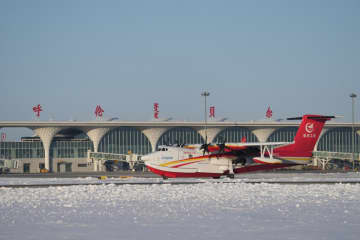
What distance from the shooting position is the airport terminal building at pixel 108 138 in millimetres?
116438

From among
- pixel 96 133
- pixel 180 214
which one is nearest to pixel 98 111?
pixel 96 133

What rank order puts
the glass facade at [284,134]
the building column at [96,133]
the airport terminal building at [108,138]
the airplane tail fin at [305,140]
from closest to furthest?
1. the airplane tail fin at [305,140]
2. the airport terminal building at [108,138]
3. the building column at [96,133]
4. the glass facade at [284,134]

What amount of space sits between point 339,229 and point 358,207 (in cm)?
837

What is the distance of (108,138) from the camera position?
122688mm

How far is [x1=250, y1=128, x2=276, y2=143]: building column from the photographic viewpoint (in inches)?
4852

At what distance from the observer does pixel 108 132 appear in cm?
12206

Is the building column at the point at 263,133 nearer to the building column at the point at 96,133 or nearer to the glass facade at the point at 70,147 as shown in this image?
the building column at the point at 96,133

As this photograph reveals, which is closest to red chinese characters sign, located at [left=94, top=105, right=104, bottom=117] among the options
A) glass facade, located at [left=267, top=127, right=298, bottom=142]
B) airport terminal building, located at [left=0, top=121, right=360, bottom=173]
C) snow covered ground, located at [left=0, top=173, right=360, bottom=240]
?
airport terminal building, located at [left=0, top=121, right=360, bottom=173]

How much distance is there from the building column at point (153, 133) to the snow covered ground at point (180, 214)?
82808 millimetres

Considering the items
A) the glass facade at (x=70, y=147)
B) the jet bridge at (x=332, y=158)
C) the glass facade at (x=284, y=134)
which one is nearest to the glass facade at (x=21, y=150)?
the glass facade at (x=70, y=147)

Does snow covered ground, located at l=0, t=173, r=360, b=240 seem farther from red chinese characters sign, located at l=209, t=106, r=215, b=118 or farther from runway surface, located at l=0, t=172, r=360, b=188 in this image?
red chinese characters sign, located at l=209, t=106, r=215, b=118

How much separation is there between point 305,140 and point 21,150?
7974cm

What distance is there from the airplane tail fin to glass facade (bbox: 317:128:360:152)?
7539 centimetres

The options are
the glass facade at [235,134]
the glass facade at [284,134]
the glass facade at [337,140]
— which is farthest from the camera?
the glass facade at [337,140]
